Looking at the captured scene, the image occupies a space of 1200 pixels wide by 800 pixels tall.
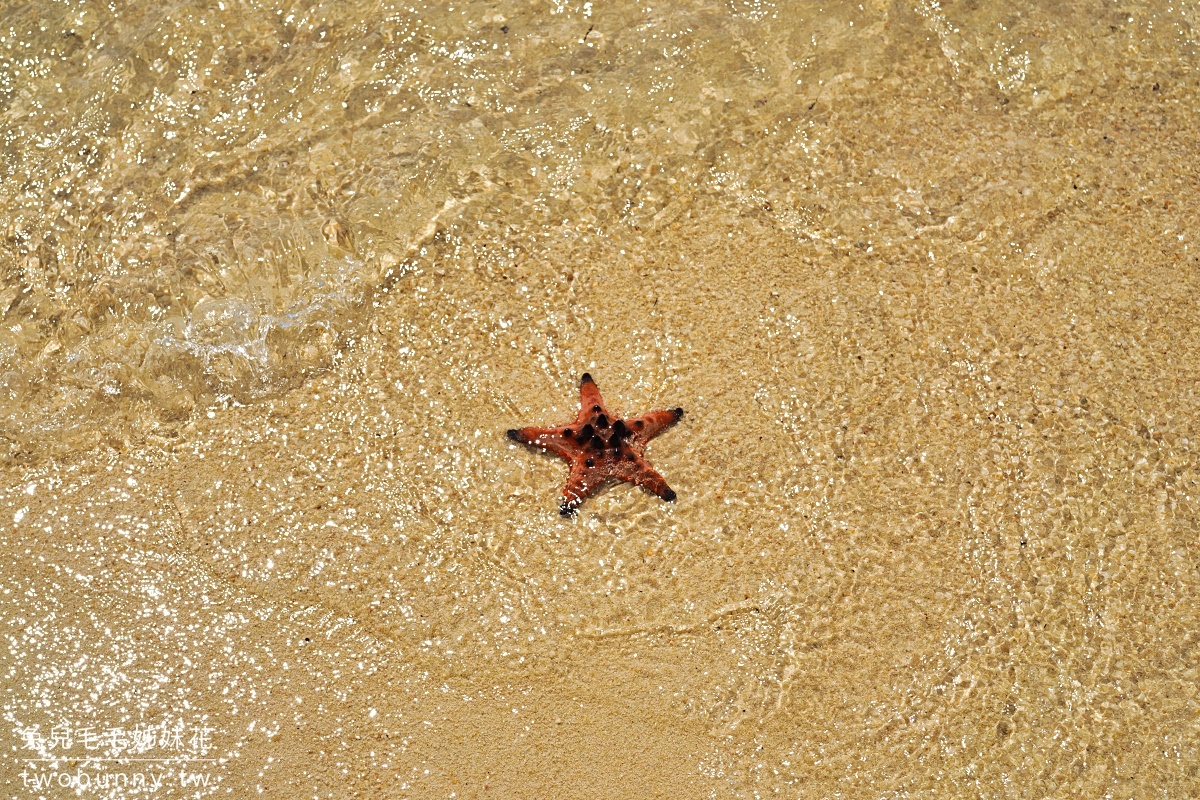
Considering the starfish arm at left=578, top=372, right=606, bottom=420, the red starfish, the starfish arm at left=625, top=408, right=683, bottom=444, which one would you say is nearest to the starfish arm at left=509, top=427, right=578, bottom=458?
the red starfish

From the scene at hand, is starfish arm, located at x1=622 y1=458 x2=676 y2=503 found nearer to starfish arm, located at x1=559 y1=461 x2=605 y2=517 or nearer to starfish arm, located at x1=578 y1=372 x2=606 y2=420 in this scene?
starfish arm, located at x1=559 y1=461 x2=605 y2=517

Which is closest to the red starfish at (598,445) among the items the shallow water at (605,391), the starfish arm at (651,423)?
the starfish arm at (651,423)

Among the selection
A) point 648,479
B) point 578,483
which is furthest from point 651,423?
point 578,483

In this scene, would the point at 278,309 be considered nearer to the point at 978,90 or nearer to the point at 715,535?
the point at 715,535

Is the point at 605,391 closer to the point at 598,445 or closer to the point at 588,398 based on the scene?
the point at 588,398

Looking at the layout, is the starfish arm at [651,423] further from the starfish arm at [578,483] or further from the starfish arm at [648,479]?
the starfish arm at [578,483]

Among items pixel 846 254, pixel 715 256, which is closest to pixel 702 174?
pixel 715 256
